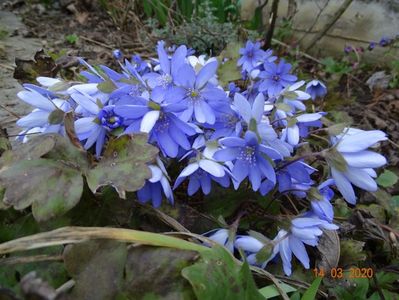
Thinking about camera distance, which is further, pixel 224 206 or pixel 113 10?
pixel 113 10

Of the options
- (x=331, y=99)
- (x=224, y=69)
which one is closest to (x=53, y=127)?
(x=224, y=69)

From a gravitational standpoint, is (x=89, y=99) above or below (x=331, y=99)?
→ above

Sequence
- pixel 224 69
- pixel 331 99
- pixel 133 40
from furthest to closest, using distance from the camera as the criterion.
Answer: pixel 133 40 → pixel 331 99 → pixel 224 69

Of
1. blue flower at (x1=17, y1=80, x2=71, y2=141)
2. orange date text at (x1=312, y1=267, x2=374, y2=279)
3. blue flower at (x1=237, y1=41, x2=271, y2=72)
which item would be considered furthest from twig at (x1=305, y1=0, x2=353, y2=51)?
blue flower at (x1=17, y1=80, x2=71, y2=141)

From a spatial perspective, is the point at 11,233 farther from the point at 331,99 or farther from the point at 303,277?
the point at 331,99

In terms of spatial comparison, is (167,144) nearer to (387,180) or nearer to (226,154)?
(226,154)

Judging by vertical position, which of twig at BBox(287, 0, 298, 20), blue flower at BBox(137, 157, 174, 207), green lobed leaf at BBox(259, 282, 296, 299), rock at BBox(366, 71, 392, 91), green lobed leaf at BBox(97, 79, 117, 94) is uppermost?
green lobed leaf at BBox(97, 79, 117, 94)

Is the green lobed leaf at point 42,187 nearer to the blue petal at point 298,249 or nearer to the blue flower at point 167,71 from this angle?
the blue flower at point 167,71

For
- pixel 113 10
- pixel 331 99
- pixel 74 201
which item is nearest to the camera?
pixel 74 201

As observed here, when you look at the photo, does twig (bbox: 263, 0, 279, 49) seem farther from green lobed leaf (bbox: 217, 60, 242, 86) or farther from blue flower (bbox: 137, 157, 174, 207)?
blue flower (bbox: 137, 157, 174, 207)
